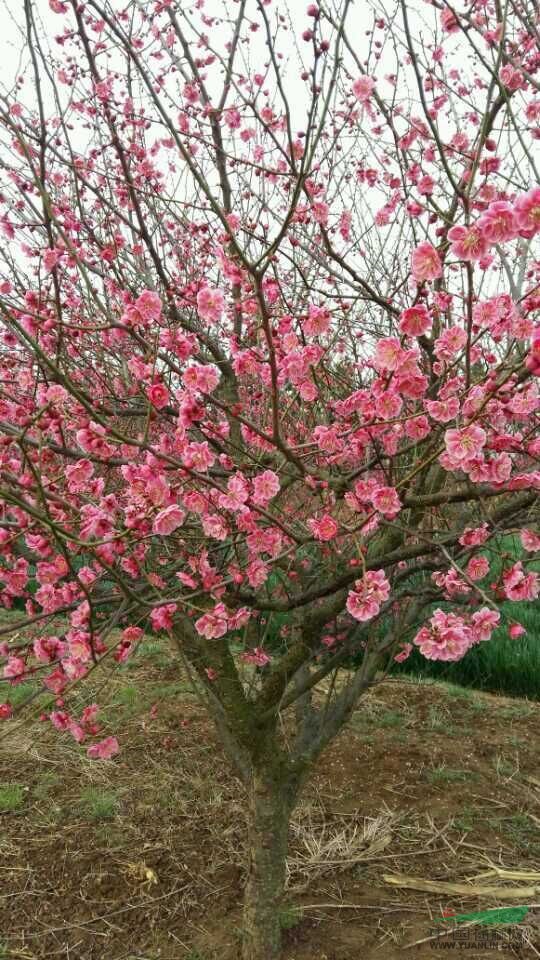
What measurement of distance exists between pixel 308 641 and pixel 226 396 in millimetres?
1208

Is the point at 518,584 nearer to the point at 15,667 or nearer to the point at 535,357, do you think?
the point at 535,357

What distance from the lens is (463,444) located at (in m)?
1.57

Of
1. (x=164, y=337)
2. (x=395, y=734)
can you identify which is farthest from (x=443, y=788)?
(x=164, y=337)

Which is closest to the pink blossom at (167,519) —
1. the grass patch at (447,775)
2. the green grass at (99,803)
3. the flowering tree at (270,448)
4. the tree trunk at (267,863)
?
the flowering tree at (270,448)

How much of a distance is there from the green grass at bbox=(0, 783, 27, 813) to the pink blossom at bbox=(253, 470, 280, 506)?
253 cm

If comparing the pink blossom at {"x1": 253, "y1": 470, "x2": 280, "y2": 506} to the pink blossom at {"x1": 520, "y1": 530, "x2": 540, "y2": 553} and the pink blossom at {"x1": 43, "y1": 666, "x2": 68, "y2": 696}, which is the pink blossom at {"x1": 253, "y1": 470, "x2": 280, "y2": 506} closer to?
the pink blossom at {"x1": 520, "y1": 530, "x2": 540, "y2": 553}

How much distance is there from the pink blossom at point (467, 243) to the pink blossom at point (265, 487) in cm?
89

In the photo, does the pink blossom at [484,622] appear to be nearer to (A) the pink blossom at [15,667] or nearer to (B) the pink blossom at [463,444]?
(B) the pink blossom at [463,444]

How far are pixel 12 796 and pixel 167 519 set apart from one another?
8.76 ft

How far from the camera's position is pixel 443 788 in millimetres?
3656

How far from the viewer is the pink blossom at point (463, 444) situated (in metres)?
1.57

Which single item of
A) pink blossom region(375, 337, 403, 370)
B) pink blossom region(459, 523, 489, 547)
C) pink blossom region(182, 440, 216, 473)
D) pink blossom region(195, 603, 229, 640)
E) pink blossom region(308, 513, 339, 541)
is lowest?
pink blossom region(195, 603, 229, 640)

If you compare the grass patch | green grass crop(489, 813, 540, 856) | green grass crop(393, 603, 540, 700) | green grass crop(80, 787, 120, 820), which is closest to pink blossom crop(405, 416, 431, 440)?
green grass crop(489, 813, 540, 856)

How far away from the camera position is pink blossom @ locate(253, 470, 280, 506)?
2008mm
